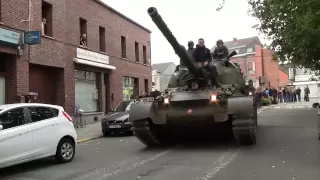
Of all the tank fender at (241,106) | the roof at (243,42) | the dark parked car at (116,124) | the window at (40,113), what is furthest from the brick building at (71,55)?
the roof at (243,42)

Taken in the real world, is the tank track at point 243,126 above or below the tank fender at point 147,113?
below

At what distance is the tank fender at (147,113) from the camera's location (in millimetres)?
10586

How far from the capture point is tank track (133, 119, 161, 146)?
10.7 meters

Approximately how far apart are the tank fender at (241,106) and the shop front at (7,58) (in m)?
8.85

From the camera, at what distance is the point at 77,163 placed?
31.1 feet

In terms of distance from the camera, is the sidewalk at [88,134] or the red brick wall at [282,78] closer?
the sidewalk at [88,134]

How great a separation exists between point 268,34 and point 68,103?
1263 cm

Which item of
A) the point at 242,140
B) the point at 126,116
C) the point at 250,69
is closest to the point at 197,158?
the point at 242,140

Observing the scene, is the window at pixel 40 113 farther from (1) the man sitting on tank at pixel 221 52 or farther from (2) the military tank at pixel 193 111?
(1) the man sitting on tank at pixel 221 52

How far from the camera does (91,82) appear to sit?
73.2ft

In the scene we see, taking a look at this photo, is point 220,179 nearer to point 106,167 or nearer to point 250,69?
point 106,167

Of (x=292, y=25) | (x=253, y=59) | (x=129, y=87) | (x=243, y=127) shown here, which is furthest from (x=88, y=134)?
(x=253, y=59)

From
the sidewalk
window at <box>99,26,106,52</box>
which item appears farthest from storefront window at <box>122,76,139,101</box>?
the sidewalk

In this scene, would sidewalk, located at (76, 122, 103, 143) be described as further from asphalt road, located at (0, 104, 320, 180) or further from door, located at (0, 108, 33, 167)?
door, located at (0, 108, 33, 167)
